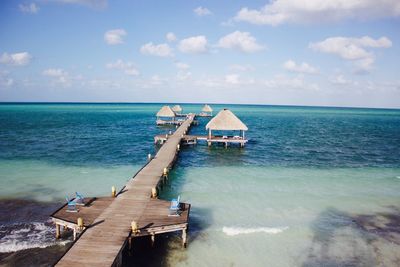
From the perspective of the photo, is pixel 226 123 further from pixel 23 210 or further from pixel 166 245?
pixel 166 245

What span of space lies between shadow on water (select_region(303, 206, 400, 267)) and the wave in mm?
12826

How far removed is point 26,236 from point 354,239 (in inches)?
682

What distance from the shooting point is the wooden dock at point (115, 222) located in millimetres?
12438

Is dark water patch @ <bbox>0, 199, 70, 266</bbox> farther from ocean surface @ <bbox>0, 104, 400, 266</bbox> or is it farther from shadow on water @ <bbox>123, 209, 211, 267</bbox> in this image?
shadow on water @ <bbox>123, 209, 211, 267</bbox>

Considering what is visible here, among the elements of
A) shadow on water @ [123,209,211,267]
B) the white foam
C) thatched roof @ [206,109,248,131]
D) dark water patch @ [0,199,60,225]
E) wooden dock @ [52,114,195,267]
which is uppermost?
thatched roof @ [206,109,248,131]

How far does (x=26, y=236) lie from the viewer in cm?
1608

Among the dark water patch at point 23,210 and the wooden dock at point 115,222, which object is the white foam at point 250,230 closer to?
the wooden dock at point 115,222

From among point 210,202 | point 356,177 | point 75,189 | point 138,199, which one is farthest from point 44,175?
point 356,177

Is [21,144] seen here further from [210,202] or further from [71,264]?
[71,264]

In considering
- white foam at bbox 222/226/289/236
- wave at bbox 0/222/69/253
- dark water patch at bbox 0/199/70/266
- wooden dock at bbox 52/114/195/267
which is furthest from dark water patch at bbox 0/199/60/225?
white foam at bbox 222/226/289/236

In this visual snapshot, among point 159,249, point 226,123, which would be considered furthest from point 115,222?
point 226,123

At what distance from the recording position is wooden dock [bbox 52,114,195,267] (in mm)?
12438

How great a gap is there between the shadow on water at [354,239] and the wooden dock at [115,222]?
7064 mm

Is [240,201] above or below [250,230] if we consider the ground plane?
above
